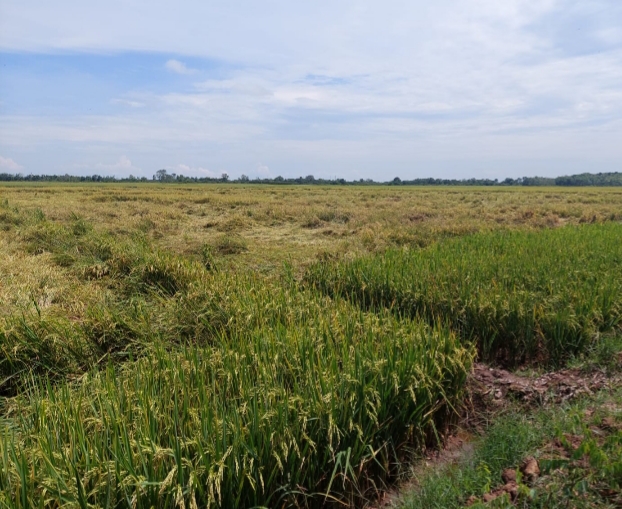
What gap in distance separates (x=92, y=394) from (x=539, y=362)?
4146 millimetres

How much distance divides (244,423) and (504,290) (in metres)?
3.77

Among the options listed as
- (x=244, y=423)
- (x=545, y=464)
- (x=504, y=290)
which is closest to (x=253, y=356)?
(x=244, y=423)

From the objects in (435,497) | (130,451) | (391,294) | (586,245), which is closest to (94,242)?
(391,294)

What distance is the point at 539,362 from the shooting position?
482 cm

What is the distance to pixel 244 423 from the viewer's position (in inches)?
108

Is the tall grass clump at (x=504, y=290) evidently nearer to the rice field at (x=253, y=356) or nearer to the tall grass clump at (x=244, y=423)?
the rice field at (x=253, y=356)

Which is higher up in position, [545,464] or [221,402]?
[221,402]

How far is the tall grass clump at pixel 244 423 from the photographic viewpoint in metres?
2.21

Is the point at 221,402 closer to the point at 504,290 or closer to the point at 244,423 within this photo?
the point at 244,423

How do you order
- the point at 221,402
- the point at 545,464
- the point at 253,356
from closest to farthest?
1. the point at 545,464
2. the point at 221,402
3. the point at 253,356

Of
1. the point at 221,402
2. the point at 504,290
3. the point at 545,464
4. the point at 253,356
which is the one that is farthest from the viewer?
the point at 504,290

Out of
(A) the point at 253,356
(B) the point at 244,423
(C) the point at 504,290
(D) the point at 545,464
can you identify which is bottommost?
(D) the point at 545,464

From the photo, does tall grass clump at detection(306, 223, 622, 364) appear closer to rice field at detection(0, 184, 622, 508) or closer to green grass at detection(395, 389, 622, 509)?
rice field at detection(0, 184, 622, 508)

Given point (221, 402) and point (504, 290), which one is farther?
point (504, 290)
